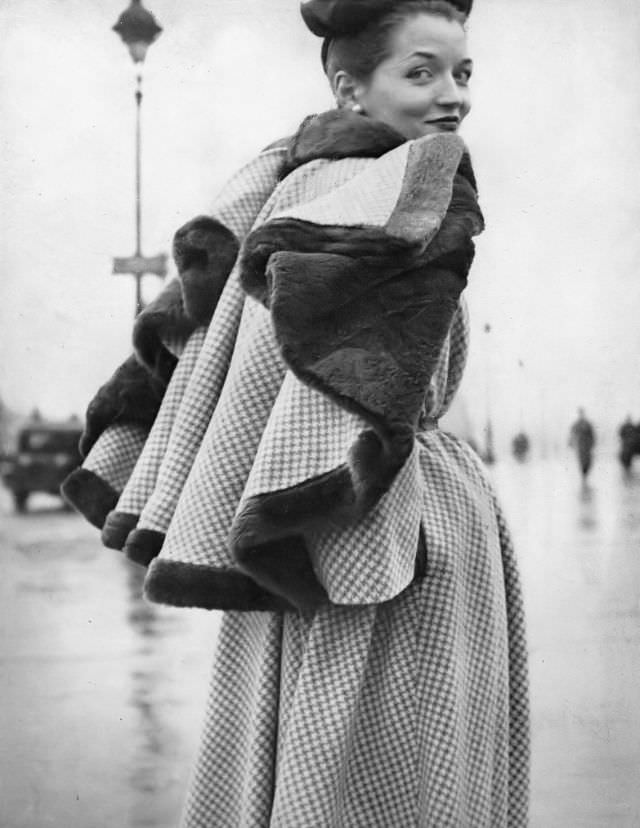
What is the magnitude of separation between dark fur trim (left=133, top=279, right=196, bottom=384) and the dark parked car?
6.62 feet

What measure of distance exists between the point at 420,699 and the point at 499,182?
2.11 metres

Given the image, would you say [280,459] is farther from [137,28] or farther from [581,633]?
[581,633]

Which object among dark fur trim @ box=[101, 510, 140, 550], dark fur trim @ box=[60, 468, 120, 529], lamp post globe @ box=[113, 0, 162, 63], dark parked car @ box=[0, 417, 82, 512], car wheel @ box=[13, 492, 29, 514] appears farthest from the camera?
car wheel @ box=[13, 492, 29, 514]

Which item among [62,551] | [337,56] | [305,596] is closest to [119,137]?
[62,551]

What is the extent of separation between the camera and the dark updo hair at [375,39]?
193 centimetres

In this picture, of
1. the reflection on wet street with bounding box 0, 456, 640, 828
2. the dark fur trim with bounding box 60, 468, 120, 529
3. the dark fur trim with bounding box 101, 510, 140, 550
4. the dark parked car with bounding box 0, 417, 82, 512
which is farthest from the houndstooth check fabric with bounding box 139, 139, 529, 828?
the dark parked car with bounding box 0, 417, 82, 512

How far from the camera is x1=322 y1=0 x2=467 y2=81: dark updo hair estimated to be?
1.93 m

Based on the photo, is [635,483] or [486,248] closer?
[486,248]

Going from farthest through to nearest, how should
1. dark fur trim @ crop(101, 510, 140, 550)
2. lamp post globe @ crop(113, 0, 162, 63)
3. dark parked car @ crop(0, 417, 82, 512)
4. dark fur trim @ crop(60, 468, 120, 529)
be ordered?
1. dark parked car @ crop(0, 417, 82, 512)
2. lamp post globe @ crop(113, 0, 162, 63)
3. dark fur trim @ crop(60, 468, 120, 529)
4. dark fur trim @ crop(101, 510, 140, 550)

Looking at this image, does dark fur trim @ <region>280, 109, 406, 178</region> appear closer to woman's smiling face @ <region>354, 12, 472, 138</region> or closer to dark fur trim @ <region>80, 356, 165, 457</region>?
woman's smiling face @ <region>354, 12, 472, 138</region>

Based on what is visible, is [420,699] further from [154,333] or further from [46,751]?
[46,751]

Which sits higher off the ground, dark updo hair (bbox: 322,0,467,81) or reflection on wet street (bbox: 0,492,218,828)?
dark updo hair (bbox: 322,0,467,81)

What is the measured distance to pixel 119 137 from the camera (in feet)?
11.8

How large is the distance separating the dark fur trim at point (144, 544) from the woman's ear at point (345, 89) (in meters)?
0.71
